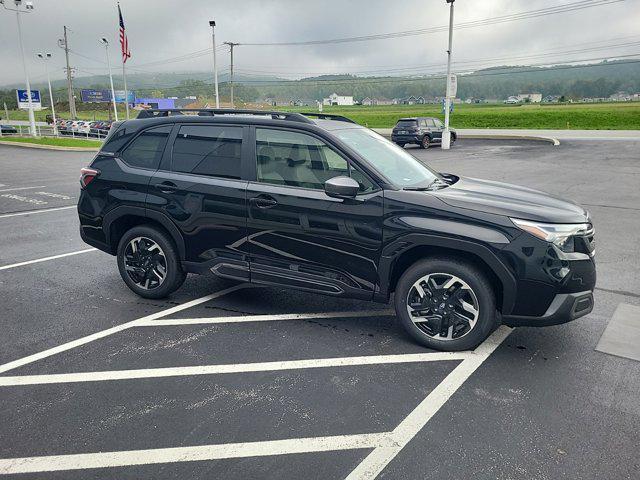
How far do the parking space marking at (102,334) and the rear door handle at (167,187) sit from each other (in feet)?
3.91

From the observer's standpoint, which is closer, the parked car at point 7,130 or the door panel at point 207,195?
the door panel at point 207,195

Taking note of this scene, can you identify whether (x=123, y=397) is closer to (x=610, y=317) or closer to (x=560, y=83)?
(x=610, y=317)

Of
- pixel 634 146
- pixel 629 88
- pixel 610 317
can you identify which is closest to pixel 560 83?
pixel 629 88

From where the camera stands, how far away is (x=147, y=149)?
17.2 feet

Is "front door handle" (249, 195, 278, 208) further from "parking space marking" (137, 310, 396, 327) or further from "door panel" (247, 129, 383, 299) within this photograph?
"parking space marking" (137, 310, 396, 327)

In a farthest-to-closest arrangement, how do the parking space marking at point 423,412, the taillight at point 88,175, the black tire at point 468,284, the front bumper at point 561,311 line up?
the taillight at point 88,175 < the black tire at point 468,284 < the front bumper at point 561,311 < the parking space marking at point 423,412

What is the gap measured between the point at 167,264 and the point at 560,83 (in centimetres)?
19298

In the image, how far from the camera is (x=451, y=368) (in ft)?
12.8

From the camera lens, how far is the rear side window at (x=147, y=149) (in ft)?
17.0

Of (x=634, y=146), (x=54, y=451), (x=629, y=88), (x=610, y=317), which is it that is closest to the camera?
(x=54, y=451)

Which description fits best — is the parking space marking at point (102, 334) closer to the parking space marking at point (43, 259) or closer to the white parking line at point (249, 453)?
the white parking line at point (249, 453)

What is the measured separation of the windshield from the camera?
4.50 metres

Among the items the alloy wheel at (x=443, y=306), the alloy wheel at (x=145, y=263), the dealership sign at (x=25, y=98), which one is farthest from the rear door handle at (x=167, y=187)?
the dealership sign at (x=25, y=98)

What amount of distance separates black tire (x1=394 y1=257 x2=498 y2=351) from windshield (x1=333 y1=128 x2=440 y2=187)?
0.78 meters
